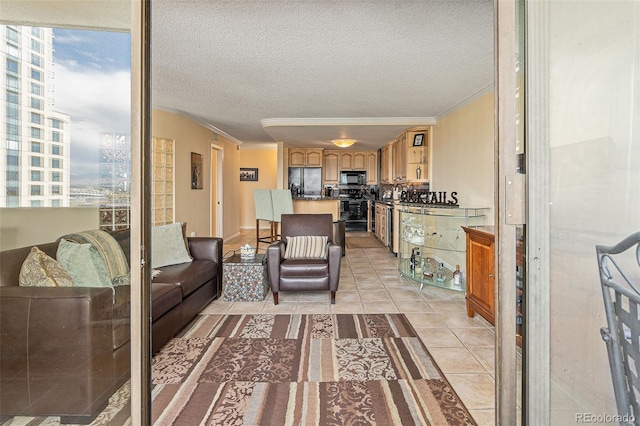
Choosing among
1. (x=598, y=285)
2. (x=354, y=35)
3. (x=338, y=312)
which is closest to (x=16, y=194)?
(x=598, y=285)

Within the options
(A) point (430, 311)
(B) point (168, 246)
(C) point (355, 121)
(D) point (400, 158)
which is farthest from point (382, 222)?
(B) point (168, 246)

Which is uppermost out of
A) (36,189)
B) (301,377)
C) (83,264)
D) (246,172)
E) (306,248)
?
(246,172)

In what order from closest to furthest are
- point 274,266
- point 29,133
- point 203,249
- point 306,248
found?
point 29,133, point 274,266, point 203,249, point 306,248

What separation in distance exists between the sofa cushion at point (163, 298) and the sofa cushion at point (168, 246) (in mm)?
674

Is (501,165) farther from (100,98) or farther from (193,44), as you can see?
(193,44)

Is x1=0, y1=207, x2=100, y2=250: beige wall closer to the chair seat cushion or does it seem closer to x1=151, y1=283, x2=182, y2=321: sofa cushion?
x1=151, y1=283, x2=182, y2=321: sofa cushion

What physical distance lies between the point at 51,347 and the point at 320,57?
2880 millimetres

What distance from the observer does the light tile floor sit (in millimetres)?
2119

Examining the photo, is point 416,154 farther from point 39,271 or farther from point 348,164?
point 39,271

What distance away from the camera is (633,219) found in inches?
40.2

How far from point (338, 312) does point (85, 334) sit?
7.72 ft

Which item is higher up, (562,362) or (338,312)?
(562,362)

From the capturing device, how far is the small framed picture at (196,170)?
5918 mm

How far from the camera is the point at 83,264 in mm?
1423
